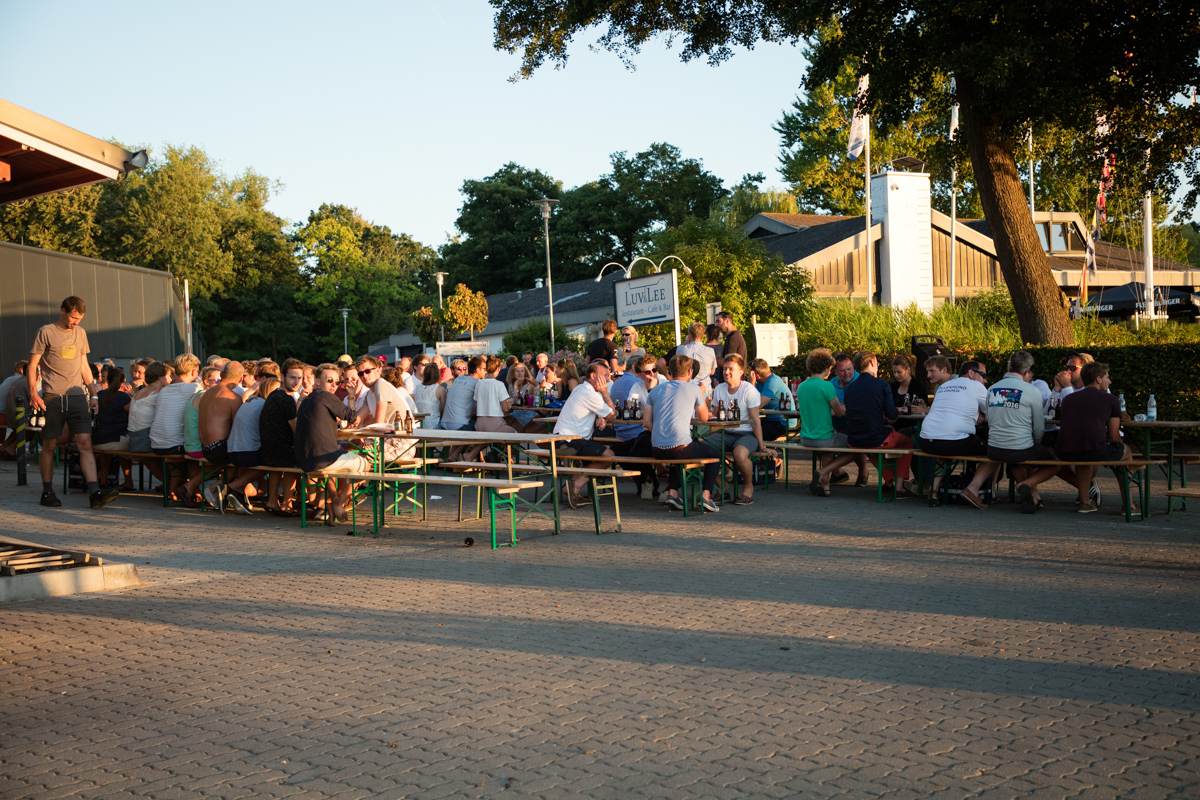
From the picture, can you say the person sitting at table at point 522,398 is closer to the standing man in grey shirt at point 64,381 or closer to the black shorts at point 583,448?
the black shorts at point 583,448

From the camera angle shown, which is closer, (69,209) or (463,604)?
(463,604)

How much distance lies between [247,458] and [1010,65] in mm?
12493

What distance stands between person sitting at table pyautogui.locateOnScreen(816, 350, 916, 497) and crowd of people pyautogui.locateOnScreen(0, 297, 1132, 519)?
0.02 meters

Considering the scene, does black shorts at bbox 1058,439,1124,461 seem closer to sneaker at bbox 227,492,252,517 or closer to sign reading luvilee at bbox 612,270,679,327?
sneaker at bbox 227,492,252,517

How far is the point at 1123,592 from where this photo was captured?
6.89 metres

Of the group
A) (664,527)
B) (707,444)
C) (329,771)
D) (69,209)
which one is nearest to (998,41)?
(707,444)

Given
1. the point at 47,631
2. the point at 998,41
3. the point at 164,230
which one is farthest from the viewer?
the point at 164,230

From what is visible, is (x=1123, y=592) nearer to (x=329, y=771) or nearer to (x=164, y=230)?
(x=329, y=771)

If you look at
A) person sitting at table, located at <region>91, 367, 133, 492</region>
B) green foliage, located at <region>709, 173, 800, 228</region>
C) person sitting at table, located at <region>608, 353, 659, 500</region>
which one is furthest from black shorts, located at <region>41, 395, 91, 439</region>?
green foliage, located at <region>709, 173, 800, 228</region>

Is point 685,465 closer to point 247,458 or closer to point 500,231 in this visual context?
point 247,458

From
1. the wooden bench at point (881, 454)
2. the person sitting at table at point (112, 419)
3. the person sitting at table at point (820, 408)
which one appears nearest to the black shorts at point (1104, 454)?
the wooden bench at point (881, 454)

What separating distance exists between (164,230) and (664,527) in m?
55.4

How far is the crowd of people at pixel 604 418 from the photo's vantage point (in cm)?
1034

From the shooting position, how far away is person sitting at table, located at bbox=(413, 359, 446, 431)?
47.4 ft
